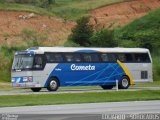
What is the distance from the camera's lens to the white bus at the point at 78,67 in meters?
41.0

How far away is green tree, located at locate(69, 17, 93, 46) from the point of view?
72188 millimetres

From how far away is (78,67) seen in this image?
43438 millimetres

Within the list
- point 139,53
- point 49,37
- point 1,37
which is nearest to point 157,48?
point 49,37

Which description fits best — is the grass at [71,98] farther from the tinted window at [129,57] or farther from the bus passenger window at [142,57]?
the bus passenger window at [142,57]

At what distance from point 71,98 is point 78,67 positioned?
967 centimetres

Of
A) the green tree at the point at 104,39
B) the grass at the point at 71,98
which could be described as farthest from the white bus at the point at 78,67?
the green tree at the point at 104,39

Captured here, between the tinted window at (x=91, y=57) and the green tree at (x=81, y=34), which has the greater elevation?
the green tree at (x=81, y=34)

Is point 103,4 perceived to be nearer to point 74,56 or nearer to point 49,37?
point 49,37

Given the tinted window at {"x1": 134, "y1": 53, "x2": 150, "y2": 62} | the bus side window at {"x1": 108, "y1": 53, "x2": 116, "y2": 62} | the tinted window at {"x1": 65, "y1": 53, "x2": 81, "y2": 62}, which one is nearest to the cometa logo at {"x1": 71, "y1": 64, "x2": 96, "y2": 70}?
the tinted window at {"x1": 65, "y1": 53, "x2": 81, "y2": 62}

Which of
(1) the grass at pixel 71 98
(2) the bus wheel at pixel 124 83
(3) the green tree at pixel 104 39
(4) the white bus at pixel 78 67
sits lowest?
(1) the grass at pixel 71 98

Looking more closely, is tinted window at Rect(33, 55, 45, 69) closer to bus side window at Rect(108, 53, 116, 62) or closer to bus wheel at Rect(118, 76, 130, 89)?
bus side window at Rect(108, 53, 116, 62)

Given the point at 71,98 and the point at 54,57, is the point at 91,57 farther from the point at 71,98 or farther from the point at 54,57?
the point at 71,98

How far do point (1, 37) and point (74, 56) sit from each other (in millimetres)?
33487

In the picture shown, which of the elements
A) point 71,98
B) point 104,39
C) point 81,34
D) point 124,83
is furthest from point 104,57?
point 81,34
